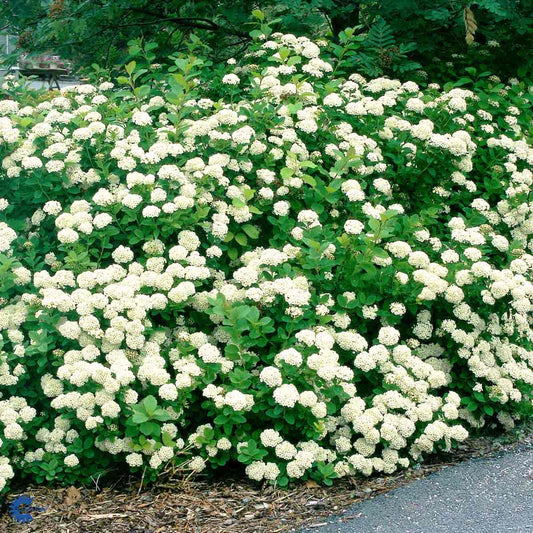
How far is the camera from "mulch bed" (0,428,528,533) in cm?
319

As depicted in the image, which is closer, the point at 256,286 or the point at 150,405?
the point at 150,405

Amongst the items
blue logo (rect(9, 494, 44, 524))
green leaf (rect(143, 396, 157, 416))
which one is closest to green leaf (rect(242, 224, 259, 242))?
green leaf (rect(143, 396, 157, 416))

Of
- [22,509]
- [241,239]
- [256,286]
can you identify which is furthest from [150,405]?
[241,239]

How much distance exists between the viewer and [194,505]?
3334 millimetres

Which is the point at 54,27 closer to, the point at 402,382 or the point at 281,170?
the point at 281,170

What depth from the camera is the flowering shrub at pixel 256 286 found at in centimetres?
344

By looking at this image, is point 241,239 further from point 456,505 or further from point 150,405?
point 456,505

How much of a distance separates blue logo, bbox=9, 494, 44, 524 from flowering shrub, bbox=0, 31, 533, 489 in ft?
0.45

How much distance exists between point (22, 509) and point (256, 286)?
1.61m

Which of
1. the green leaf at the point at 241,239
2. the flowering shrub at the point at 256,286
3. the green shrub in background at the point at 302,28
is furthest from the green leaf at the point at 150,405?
the green shrub in background at the point at 302,28

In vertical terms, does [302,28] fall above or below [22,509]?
above

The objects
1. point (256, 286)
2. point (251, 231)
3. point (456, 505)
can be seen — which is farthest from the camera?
point (251, 231)

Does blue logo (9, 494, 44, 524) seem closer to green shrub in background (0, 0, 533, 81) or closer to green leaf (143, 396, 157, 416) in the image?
green leaf (143, 396, 157, 416)

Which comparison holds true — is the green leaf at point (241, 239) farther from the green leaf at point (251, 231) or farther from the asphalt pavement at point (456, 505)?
the asphalt pavement at point (456, 505)
